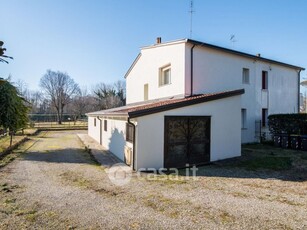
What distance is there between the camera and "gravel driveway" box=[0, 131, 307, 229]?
4.74 m

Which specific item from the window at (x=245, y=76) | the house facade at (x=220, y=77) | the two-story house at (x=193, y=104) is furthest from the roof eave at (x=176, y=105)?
the window at (x=245, y=76)

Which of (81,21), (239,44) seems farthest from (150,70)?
(239,44)

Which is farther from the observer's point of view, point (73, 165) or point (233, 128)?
point (233, 128)

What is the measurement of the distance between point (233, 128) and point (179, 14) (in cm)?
A: 937

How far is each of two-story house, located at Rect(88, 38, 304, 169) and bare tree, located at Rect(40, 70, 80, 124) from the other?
33885mm

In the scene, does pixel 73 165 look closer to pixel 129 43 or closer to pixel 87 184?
pixel 87 184

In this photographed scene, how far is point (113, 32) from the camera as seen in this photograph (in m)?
16.4

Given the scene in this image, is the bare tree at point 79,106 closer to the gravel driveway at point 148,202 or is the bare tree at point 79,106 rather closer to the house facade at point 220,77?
the house facade at point 220,77

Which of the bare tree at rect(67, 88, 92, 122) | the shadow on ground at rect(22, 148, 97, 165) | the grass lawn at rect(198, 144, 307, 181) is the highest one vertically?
the bare tree at rect(67, 88, 92, 122)

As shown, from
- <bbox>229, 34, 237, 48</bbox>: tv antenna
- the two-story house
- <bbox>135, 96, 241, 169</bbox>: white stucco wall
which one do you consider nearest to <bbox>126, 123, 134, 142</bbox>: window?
the two-story house

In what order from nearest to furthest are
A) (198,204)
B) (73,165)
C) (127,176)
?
(198,204)
(127,176)
(73,165)

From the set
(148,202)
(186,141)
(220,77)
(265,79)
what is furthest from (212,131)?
(265,79)

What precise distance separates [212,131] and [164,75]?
6.74m

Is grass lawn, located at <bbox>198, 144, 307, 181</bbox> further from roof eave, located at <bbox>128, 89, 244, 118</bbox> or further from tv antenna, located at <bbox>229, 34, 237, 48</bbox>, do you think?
tv antenna, located at <bbox>229, 34, 237, 48</bbox>
